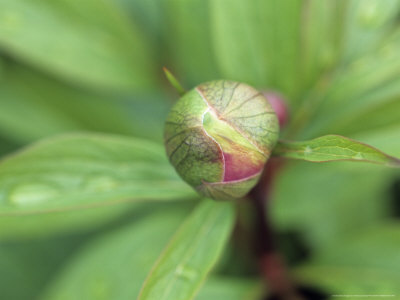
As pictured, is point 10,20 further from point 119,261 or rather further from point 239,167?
point 239,167

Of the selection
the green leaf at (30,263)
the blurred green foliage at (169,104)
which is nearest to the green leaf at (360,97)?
the blurred green foliage at (169,104)

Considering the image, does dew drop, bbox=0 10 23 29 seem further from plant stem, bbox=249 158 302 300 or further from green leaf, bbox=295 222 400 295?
green leaf, bbox=295 222 400 295

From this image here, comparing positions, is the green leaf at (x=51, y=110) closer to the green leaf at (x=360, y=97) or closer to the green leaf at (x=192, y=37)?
the green leaf at (x=192, y=37)

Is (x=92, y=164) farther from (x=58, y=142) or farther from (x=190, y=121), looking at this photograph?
(x=190, y=121)

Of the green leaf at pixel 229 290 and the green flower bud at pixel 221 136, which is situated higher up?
the green flower bud at pixel 221 136

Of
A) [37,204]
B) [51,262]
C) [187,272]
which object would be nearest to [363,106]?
[187,272]

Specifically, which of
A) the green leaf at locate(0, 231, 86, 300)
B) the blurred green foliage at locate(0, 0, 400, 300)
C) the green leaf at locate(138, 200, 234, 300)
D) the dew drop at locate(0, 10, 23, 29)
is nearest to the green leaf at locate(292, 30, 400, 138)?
the blurred green foliage at locate(0, 0, 400, 300)

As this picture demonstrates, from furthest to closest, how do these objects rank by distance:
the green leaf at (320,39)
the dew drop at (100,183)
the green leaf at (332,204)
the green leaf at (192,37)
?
the green leaf at (332,204) → the green leaf at (192,37) → the green leaf at (320,39) → the dew drop at (100,183)
